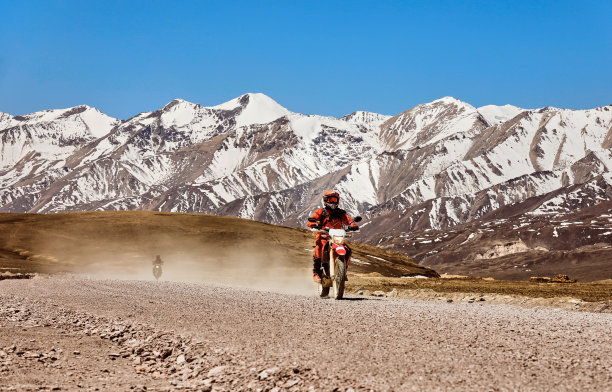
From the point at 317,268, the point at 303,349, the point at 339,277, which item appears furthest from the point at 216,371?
the point at 317,268

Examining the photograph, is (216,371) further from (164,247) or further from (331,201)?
(164,247)

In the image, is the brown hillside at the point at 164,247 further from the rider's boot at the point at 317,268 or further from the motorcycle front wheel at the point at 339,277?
the motorcycle front wheel at the point at 339,277

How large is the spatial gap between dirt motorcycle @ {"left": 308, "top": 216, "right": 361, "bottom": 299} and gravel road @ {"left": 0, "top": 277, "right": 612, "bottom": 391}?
108 inches

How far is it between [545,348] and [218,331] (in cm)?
709

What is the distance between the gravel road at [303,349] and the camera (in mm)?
10594

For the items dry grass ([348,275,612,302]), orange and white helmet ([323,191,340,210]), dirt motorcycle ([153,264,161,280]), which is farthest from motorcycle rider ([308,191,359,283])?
dirt motorcycle ([153,264,161,280])

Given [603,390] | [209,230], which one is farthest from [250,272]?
[603,390]

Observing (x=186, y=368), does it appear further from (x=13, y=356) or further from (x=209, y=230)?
(x=209, y=230)

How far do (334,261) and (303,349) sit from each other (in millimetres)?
11824

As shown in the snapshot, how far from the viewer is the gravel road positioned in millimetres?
10594

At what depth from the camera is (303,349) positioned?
1292 centimetres

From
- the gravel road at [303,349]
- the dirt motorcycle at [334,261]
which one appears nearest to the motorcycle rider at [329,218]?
the dirt motorcycle at [334,261]

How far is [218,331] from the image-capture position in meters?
15.7

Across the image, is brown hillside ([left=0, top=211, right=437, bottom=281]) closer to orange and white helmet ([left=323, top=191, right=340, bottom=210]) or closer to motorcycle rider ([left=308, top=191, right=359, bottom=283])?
motorcycle rider ([left=308, top=191, right=359, bottom=283])
